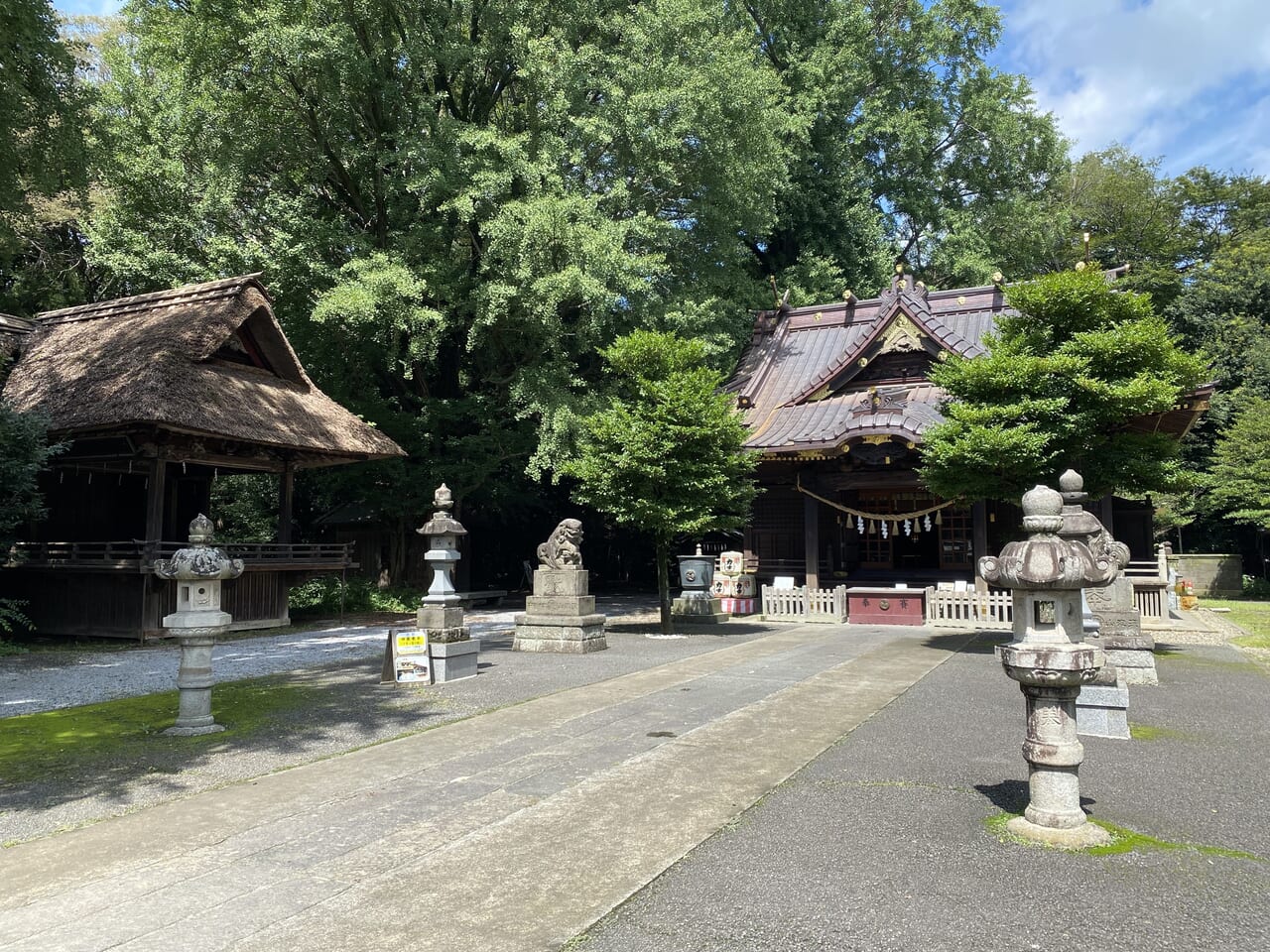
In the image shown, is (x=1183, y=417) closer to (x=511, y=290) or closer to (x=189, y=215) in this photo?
(x=511, y=290)

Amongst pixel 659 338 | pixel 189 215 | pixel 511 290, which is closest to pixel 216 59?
pixel 189 215

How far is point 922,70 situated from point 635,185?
17.8 meters

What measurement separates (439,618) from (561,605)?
3068mm

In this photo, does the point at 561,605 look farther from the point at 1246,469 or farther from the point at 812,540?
the point at 1246,469

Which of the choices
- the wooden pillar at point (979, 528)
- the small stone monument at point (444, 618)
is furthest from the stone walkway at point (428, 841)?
the wooden pillar at point (979, 528)

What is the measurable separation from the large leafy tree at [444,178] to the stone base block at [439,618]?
9141mm

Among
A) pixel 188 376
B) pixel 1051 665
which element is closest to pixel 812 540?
pixel 188 376

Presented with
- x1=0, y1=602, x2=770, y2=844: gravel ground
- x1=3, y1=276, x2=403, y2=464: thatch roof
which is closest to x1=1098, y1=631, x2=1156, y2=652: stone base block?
x1=0, y1=602, x2=770, y2=844: gravel ground

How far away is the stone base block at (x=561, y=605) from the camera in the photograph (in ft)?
42.7

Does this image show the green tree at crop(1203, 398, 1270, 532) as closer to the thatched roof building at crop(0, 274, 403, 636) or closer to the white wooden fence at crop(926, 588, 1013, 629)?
the white wooden fence at crop(926, 588, 1013, 629)

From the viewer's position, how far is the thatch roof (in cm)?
1464

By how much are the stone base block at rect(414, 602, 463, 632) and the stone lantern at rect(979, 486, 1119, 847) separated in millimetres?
7245

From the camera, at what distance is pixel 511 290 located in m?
18.2

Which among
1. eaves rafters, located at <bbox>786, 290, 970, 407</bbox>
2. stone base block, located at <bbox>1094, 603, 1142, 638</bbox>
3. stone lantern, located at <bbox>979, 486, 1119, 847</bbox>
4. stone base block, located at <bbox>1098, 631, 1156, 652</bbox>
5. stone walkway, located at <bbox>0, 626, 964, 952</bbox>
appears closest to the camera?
stone walkway, located at <bbox>0, 626, 964, 952</bbox>
